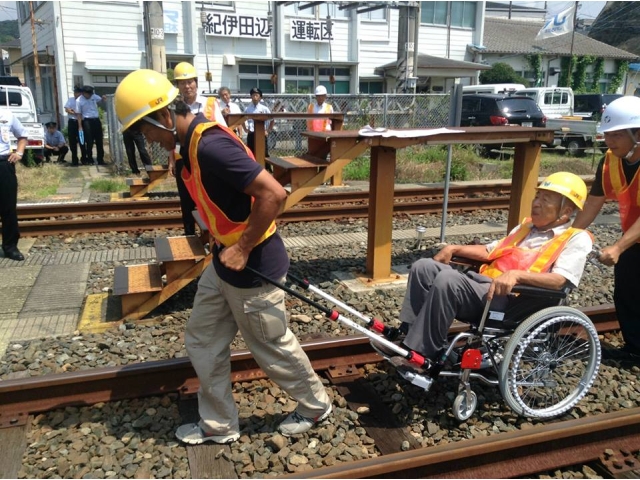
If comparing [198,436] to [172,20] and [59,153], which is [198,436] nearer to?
[59,153]

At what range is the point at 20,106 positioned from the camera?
1592 centimetres

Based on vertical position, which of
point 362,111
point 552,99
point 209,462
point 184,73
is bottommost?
point 209,462

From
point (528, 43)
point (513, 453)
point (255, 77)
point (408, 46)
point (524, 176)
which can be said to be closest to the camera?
point (513, 453)

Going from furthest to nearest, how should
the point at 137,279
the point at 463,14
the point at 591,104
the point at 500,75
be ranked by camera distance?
the point at 500,75, the point at 463,14, the point at 591,104, the point at 137,279

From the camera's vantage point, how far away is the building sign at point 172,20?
2392 centimetres

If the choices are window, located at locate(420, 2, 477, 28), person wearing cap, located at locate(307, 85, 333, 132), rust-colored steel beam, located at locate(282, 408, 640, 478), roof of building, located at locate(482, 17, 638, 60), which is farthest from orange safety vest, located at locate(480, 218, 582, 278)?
roof of building, located at locate(482, 17, 638, 60)

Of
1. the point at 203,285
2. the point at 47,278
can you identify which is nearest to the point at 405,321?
the point at 203,285

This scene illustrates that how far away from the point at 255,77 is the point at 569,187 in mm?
24687

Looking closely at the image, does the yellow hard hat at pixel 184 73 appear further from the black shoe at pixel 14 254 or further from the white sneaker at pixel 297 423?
the white sneaker at pixel 297 423

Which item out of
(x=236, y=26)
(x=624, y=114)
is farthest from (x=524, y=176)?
(x=236, y=26)

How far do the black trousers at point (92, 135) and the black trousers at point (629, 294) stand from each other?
13815 mm

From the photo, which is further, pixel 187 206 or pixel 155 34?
pixel 155 34

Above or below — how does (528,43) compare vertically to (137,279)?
above

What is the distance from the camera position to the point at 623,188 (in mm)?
4348
